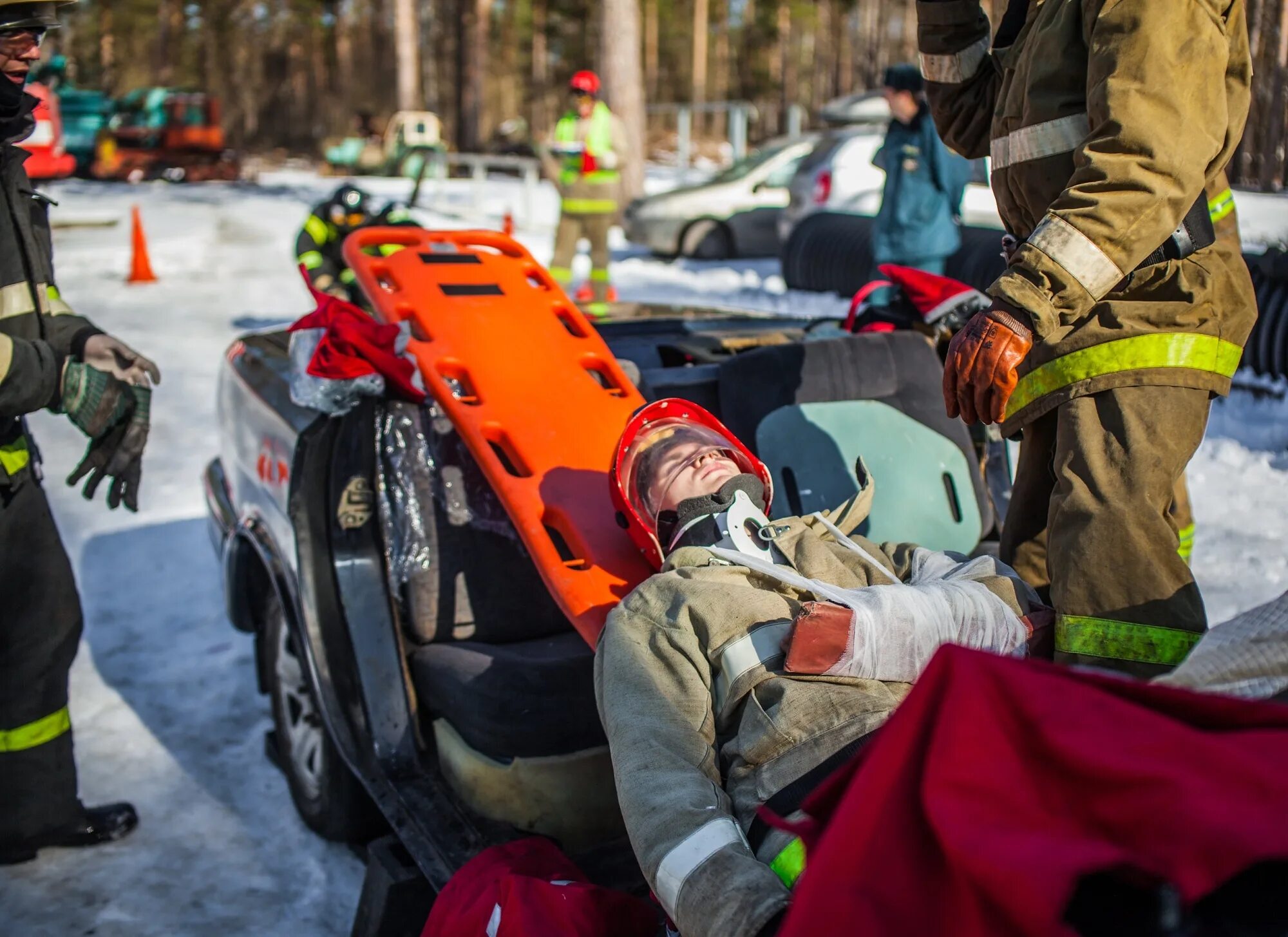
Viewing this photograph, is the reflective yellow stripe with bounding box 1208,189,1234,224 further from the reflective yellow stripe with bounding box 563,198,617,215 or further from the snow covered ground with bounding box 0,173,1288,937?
the reflective yellow stripe with bounding box 563,198,617,215

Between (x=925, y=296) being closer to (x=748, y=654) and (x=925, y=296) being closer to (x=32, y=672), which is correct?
(x=748, y=654)

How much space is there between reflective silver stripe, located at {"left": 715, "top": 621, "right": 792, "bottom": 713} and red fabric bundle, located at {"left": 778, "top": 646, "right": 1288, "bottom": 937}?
66cm

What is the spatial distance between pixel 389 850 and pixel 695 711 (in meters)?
0.96

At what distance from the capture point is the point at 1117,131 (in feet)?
6.10

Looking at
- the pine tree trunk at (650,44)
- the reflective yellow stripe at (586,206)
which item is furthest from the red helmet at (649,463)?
the pine tree trunk at (650,44)

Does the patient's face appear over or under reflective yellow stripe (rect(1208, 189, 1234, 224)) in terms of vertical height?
under

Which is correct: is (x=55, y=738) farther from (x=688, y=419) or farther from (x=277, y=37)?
(x=277, y=37)

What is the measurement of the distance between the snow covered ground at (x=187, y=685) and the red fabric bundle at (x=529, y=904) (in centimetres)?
71

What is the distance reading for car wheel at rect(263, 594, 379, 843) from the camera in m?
2.72

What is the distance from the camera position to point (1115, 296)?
2.11 meters

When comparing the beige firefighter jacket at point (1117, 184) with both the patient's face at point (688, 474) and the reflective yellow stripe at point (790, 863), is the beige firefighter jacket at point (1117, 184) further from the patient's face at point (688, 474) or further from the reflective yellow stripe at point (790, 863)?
the reflective yellow stripe at point (790, 863)

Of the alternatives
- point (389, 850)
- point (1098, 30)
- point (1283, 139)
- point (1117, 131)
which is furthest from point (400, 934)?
point (1283, 139)

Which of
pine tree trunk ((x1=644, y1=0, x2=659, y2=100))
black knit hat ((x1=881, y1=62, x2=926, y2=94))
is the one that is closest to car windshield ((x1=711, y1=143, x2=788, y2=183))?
black knit hat ((x1=881, y1=62, x2=926, y2=94))

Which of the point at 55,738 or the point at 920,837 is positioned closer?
the point at 920,837
